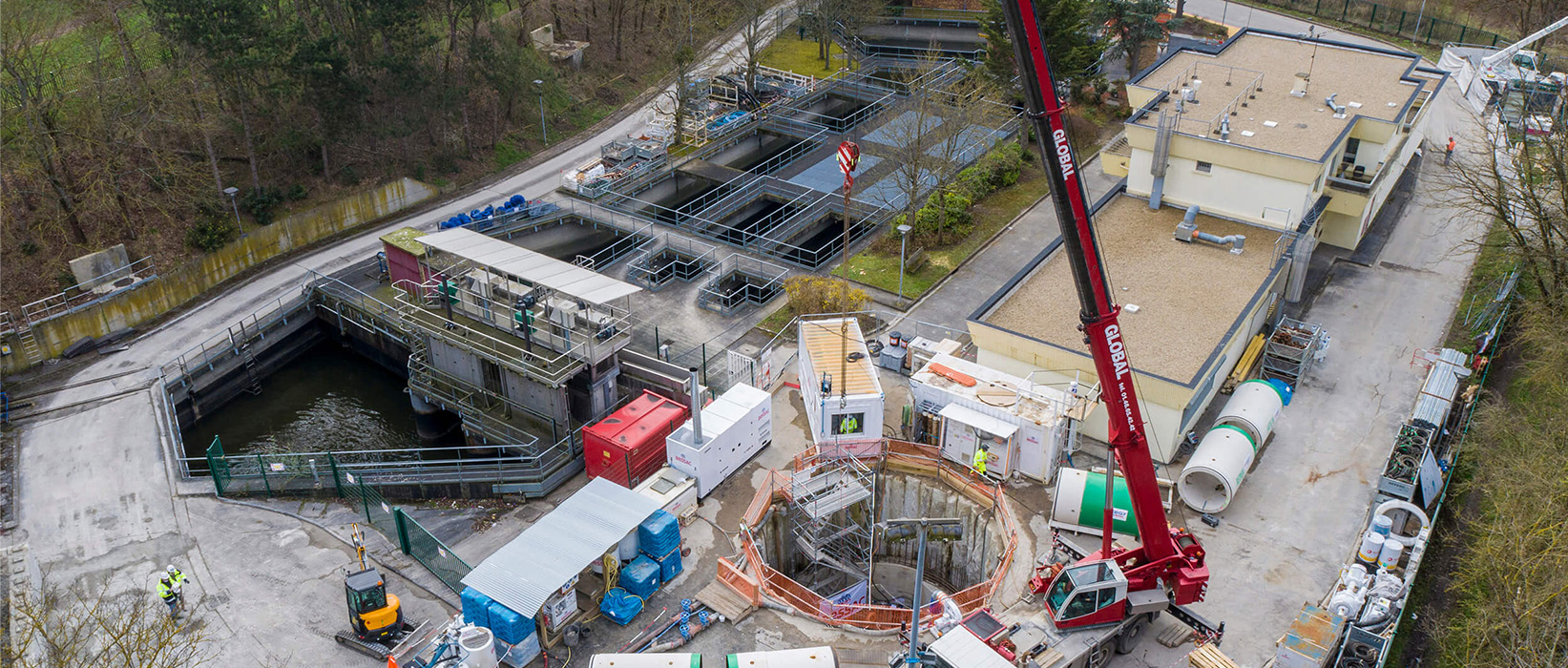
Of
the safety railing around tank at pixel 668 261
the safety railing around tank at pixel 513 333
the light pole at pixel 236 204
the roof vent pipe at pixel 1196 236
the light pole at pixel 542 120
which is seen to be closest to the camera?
the safety railing around tank at pixel 513 333

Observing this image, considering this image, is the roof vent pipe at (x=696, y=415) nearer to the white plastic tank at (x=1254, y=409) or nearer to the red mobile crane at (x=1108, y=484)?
the red mobile crane at (x=1108, y=484)

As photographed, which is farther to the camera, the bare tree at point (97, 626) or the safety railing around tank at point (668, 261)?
the safety railing around tank at point (668, 261)

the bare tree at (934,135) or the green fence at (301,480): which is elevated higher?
the bare tree at (934,135)

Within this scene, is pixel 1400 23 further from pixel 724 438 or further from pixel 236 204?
pixel 236 204

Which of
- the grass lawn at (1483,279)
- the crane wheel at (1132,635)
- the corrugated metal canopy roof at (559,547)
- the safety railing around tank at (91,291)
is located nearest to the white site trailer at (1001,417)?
the crane wheel at (1132,635)

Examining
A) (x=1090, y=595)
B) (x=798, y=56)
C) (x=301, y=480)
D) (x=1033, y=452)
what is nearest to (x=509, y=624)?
(x=301, y=480)

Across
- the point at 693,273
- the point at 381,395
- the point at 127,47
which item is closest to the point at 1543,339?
the point at 693,273

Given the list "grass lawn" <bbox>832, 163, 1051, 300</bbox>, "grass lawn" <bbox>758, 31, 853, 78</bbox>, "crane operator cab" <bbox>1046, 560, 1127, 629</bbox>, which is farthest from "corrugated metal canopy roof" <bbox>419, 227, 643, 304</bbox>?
"grass lawn" <bbox>758, 31, 853, 78</bbox>
